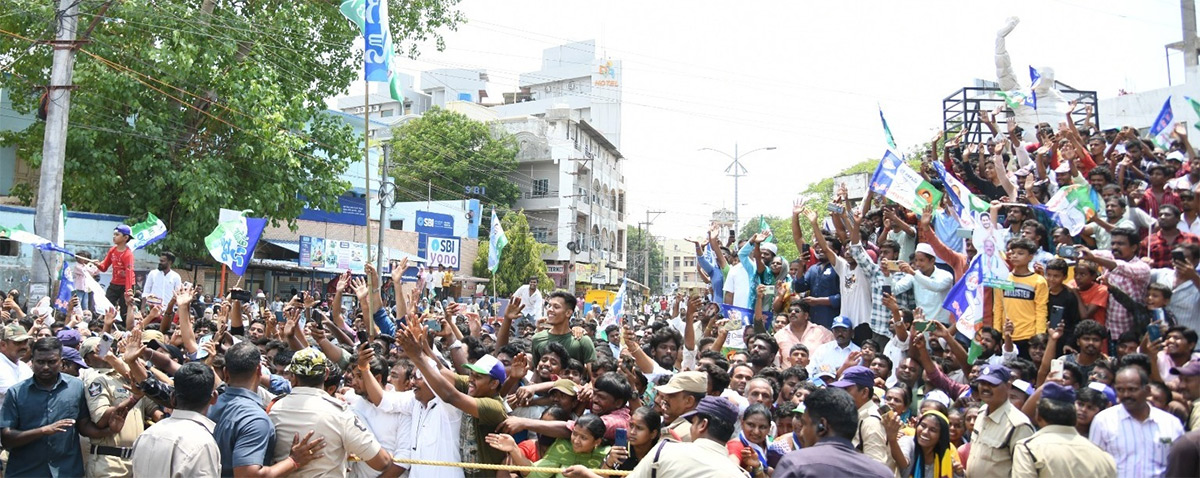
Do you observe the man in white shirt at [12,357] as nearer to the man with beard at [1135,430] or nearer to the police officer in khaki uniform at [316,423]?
the police officer in khaki uniform at [316,423]

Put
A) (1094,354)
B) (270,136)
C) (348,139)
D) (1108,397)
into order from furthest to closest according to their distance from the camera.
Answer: (348,139) < (270,136) < (1094,354) < (1108,397)

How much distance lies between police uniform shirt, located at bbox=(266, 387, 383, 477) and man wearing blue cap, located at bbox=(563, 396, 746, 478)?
5.41 ft

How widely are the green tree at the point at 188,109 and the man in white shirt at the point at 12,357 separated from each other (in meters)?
14.6

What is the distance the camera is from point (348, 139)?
2456 centimetres

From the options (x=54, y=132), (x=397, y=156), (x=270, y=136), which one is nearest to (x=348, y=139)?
(x=270, y=136)

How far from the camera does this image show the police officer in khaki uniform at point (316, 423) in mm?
5047

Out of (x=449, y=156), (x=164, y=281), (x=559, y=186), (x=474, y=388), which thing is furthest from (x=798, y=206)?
(x=559, y=186)

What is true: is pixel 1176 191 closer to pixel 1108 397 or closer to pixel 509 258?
pixel 1108 397

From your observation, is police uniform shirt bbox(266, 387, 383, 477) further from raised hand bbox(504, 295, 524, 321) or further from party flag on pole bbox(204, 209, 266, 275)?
party flag on pole bbox(204, 209, 266, 275)

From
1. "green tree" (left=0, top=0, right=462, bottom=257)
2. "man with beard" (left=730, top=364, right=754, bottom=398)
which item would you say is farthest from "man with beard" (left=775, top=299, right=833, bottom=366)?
"green tree" (left=0, top=0, right=462, bottom=257)

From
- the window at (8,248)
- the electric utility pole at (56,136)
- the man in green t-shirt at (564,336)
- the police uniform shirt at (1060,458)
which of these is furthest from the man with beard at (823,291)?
the window at (8,248)

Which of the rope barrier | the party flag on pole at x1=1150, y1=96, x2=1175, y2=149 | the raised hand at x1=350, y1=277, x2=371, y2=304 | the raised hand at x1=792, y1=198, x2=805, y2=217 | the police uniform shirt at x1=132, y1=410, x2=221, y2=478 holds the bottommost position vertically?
the rope barrier

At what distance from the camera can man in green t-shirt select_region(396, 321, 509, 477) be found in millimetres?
5543

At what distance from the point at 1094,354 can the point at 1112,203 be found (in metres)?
3.39
